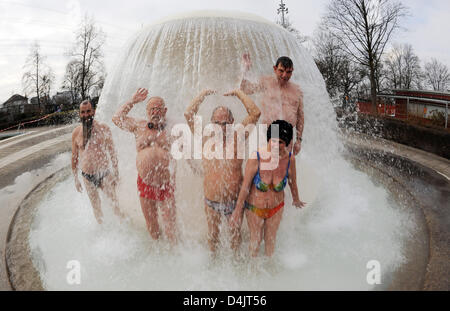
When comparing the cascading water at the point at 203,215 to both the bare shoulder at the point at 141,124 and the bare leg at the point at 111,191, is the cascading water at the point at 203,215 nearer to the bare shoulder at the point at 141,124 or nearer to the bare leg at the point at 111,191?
the bare leg at the point at 111,191

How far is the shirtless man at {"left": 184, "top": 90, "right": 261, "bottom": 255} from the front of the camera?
272 cm

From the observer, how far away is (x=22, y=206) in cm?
462

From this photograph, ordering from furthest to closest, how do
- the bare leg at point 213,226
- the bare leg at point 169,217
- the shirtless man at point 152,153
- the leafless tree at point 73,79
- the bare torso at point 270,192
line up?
the leafless tree at point 73,79
the bare leg at point 169,217
the shirtless man at point 152,153
the bare leg at point 213,226
the bare torso at point 270,192

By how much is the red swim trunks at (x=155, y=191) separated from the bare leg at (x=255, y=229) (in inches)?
38.5

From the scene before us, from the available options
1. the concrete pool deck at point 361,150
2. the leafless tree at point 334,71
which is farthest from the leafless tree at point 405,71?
the concrete pool deck at point 361,150

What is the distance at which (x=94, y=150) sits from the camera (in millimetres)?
3590

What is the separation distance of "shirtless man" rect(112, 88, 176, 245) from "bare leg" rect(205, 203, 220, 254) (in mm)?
Result: 543

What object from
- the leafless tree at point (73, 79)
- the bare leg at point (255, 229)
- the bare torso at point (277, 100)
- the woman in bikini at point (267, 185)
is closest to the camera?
the woman in bikini at point (267, 185)

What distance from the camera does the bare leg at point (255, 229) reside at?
2824mm

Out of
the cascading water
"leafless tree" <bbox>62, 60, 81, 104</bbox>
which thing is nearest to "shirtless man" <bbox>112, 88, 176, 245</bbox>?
the cascading water

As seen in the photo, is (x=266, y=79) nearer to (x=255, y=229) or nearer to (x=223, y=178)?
(x=223, y=178)

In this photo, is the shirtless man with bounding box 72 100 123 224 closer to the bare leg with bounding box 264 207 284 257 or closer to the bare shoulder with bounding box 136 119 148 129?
the bare shoulder with bounding box 136 119 148 129

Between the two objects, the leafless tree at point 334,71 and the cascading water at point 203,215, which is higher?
the leafless tree at point 334,71

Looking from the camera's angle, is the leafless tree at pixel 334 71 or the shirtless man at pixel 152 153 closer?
the shirtless man at pixel 152 153
